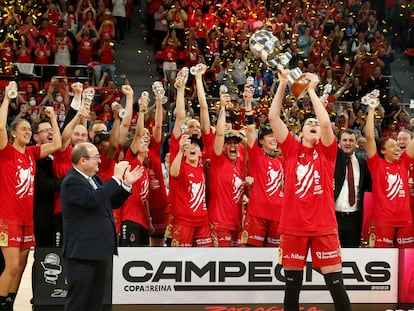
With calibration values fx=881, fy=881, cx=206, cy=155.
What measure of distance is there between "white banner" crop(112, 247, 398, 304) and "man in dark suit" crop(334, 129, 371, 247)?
36cm

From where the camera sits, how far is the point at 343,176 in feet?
30.5

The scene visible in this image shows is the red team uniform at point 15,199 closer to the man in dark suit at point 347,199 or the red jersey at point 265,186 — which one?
the red jersey at point 265,186

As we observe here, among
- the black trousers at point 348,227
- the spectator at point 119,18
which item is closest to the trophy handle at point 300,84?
the black trousers at point 348,227

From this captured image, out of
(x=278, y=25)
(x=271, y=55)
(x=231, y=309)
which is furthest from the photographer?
(x=278, y=25)

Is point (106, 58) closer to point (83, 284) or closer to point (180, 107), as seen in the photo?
point (180, 107)

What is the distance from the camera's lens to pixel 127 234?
29.5 feet

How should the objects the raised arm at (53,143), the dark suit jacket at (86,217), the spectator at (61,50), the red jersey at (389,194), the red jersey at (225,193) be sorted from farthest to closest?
the spectator at (61,50) < the red jersey at (389,194) < the red jersey at (225,193) < the raised arm at (53,143) < the dark suit jacket at (86,217)

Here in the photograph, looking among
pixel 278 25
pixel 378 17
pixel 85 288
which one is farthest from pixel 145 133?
pixel 378 17

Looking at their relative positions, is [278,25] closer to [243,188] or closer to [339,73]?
[339,73]

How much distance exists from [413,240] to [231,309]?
211 cm

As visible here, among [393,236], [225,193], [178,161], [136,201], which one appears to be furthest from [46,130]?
[393,236]

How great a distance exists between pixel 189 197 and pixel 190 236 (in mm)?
400

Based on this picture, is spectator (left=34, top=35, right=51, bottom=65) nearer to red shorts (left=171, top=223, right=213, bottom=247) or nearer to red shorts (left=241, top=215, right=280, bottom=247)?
red shorts (left=171, top=223, right=213, bottom=247)

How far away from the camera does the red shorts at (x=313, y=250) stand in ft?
24.2
